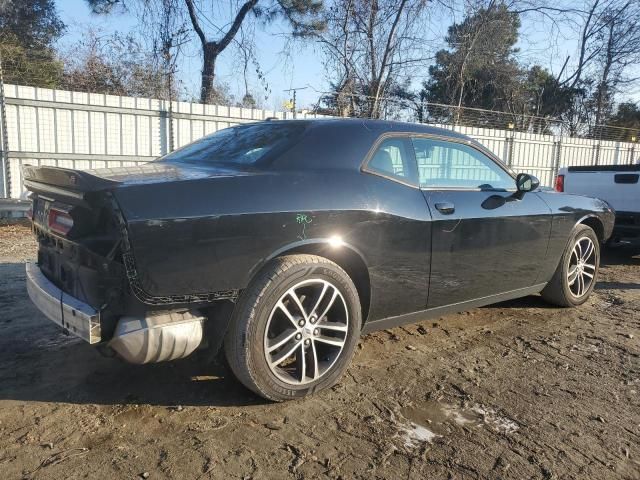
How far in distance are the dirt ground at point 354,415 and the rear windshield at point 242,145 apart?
132 centimetres

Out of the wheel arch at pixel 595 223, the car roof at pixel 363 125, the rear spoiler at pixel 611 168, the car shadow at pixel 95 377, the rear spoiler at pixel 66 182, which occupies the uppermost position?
the car roof at pixel 363 125

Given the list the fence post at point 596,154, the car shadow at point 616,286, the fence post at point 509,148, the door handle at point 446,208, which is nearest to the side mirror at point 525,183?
the door handle at point 446,208

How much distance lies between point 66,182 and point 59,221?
27cm

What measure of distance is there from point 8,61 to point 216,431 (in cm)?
1175

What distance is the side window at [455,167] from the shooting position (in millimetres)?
3510

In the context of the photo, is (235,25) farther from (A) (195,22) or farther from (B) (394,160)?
(B) (394,160)

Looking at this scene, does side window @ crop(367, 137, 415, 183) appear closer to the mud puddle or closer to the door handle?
the door handle

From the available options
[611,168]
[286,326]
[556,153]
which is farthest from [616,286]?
[556,153]

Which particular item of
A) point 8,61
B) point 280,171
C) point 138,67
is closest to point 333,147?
point 280,171

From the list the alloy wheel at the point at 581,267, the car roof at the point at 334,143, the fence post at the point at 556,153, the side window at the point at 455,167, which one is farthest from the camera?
the fence post at the point at 556,153

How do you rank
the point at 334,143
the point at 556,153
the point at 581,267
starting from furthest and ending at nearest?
the point at 556,153
the point at 581,267
the point at 334,143

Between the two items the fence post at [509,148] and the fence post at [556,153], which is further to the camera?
the fence post at [556,153]

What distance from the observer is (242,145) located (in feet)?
10.9

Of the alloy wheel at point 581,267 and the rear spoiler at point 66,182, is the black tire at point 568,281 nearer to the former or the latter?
the alloy wheel at point 581,267
